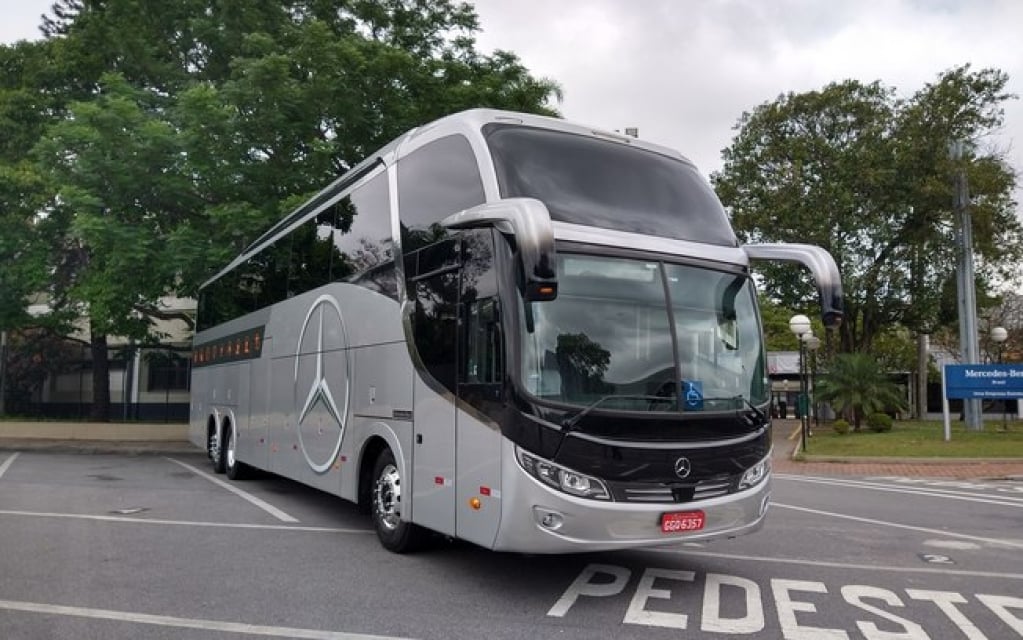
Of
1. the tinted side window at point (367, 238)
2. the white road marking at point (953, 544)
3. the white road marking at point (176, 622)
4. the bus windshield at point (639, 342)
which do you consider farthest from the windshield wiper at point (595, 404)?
the white road marking at point (953, 544)

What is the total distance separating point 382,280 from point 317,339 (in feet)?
7.74

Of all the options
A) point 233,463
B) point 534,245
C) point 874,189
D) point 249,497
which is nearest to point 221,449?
point 233,463

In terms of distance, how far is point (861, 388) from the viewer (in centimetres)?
2908

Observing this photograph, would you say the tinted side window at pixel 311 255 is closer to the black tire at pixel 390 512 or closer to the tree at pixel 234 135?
the black tire at pixel 390 512

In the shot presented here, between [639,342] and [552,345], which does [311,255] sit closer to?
[552,345]

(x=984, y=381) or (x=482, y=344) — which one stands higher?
(x=482, y=344)

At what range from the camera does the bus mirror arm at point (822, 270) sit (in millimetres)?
7102

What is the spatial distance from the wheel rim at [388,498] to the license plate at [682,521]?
9.35 feet

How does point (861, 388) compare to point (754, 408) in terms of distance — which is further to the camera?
point (861, 388)

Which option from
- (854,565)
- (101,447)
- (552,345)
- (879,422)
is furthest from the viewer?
(879,422)

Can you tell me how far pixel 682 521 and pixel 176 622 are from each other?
3775mm

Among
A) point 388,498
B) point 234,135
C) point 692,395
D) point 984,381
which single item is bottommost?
point 388,498

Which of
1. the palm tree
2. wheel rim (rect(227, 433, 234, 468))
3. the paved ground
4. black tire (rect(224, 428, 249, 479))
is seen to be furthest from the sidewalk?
Answer: wheel rim (rect(227, 433, 234, 468))

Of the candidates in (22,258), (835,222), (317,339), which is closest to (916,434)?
(835,222)
